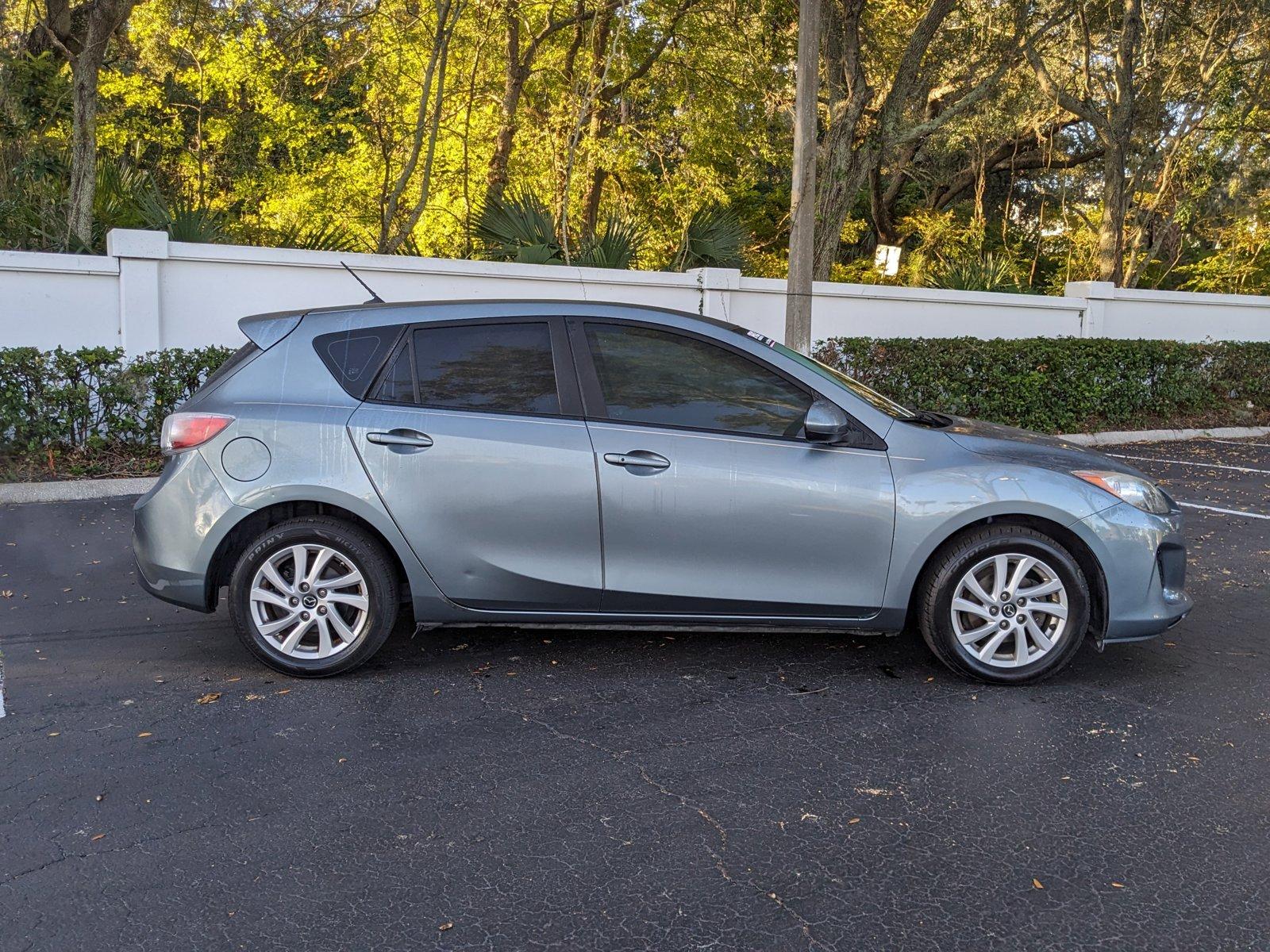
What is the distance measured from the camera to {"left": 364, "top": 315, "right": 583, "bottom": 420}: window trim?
4.95 meters

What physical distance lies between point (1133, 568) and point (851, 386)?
150 centimetres

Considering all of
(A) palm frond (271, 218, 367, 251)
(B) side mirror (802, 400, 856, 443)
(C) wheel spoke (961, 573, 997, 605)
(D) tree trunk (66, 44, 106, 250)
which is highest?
(D) tree trunk (66, 44, 106, 250)

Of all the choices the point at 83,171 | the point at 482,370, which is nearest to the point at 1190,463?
the point at 482,370

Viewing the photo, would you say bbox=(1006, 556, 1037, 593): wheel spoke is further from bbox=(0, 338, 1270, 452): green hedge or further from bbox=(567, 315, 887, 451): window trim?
bbox=(0, 338, 1270, 452): green hedge

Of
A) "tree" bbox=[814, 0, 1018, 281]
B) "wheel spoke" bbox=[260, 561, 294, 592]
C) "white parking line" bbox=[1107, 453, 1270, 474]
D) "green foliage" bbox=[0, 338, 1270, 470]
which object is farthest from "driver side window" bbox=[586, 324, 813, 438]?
"tree" bbox=[814, 0, 1018, 281]

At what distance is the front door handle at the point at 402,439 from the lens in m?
4.86

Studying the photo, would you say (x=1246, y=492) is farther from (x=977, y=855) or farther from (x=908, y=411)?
(x=977, y=855)

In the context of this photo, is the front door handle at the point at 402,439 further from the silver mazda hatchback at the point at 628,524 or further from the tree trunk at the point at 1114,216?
the tree trunk at the point at 1114,216

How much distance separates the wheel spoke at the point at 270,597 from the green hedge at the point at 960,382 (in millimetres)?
5465

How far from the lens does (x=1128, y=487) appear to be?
501cm

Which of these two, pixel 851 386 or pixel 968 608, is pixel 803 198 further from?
pixel 968 608

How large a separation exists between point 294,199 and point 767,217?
11.7 metres

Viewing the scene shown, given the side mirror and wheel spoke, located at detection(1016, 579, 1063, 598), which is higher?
the side mirror

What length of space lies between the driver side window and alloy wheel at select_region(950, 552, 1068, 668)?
3.40ft
